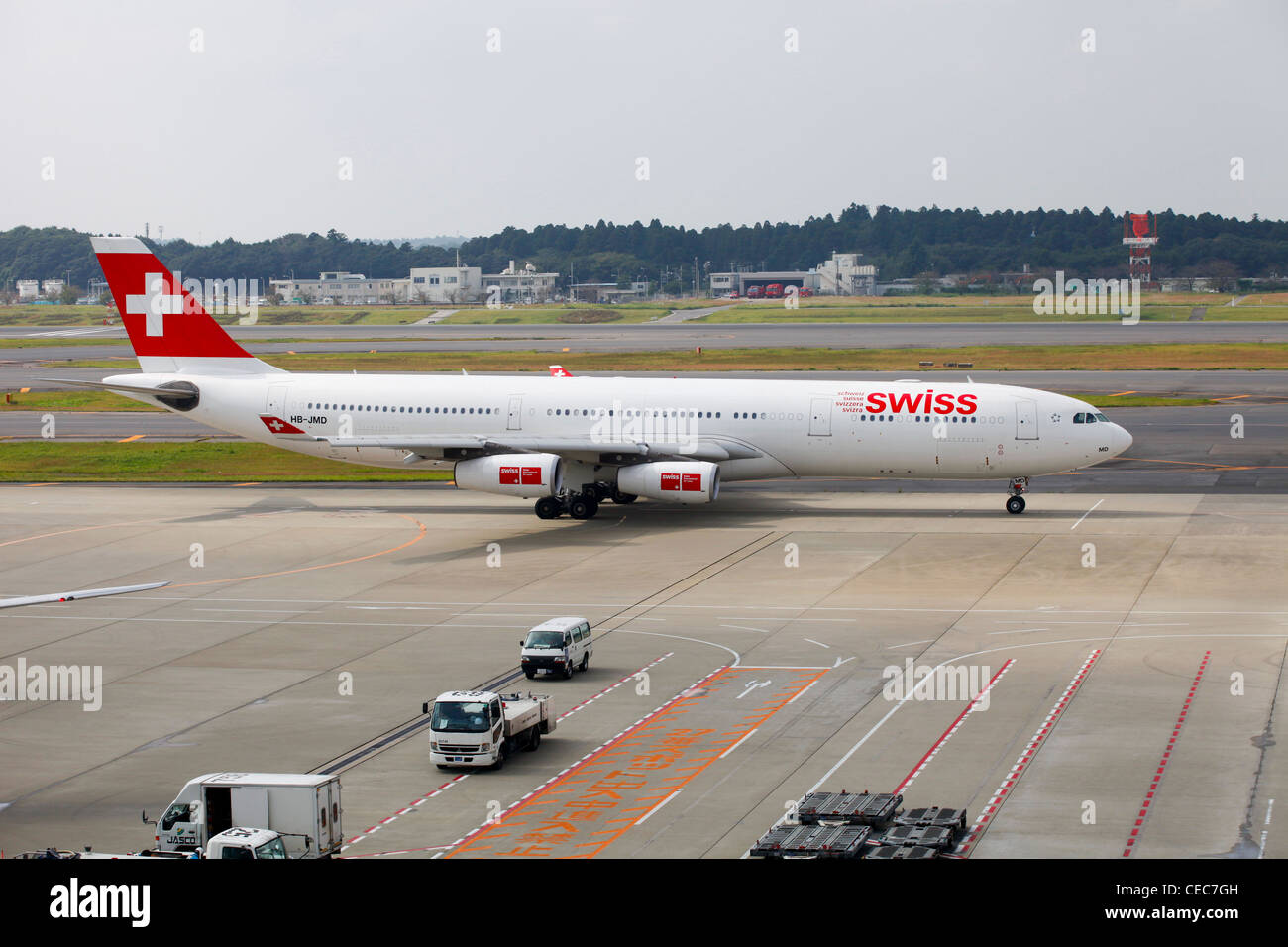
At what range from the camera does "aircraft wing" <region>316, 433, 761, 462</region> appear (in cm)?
5638

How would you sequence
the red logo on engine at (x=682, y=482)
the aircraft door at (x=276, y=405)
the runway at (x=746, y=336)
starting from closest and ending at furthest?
1. the red logo on engine at (x=682, y=482)
2. the aircraft door at (x=276, y=405)
3. the runway at (x=746, y=336)

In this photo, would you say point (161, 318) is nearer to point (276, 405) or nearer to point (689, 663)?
point (276, 405)

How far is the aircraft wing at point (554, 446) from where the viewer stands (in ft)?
185

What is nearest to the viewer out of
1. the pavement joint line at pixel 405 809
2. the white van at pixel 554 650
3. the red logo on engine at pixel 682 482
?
the pavement joint line at pixel 405 809

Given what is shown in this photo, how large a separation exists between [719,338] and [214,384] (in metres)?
104

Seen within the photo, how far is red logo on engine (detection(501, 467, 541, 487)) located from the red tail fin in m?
15.0

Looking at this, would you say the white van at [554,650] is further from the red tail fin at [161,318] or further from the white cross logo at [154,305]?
the white cross logo at [154,305]

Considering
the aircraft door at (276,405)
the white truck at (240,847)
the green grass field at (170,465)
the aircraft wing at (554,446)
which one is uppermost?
the aircraft door at (276,405)

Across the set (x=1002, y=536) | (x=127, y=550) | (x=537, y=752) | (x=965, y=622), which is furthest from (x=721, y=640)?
(x=127, y=550)

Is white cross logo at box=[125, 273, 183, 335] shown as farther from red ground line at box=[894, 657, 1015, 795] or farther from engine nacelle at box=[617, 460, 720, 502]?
red ground line at box=[894, 657, 1015, 795]

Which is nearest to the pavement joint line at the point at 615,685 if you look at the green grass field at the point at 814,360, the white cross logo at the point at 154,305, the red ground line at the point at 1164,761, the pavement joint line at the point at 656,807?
the pavement joint line at the point at 656,807

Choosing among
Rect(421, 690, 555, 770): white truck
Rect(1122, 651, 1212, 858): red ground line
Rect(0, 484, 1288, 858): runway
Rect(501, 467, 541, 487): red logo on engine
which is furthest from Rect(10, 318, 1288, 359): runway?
Rect(421, 690, 555, 770): white truck

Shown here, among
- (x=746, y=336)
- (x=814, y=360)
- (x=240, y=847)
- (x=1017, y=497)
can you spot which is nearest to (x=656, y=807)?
(x=240, y=847)

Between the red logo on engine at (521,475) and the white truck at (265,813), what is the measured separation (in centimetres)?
3310
